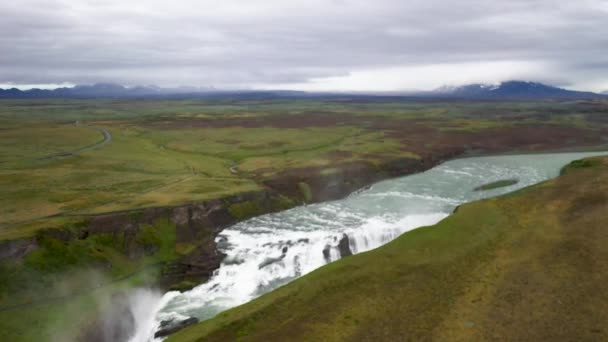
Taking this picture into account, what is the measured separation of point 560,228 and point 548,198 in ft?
46.9

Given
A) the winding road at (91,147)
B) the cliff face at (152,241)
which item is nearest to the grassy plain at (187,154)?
the winding road at (91,147)

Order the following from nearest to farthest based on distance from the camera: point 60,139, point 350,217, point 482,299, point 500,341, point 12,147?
point 500,341, point 482,299, point 350,217, point 12,147, point 60,139

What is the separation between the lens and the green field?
2317 inches

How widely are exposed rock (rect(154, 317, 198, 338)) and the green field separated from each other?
364 inches

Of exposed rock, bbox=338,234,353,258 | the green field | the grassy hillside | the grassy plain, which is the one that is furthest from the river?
the grassy plain

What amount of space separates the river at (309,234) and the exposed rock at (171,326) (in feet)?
4.61

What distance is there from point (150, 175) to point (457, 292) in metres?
78.4

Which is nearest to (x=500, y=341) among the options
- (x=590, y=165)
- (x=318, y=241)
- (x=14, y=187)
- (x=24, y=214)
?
(x=318, y=241)

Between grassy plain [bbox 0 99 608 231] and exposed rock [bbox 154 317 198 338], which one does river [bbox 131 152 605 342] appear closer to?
exposed rock [bbox 154 317 198 338]

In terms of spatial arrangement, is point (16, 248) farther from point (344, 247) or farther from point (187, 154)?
point (187, 154)

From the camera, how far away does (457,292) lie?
45.3m

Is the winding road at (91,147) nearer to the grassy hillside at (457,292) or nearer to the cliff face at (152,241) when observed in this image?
the cliff face at (152,241)

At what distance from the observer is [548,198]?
236ft

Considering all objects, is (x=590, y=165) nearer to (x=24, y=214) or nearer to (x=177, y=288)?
(x=177, y=288)
